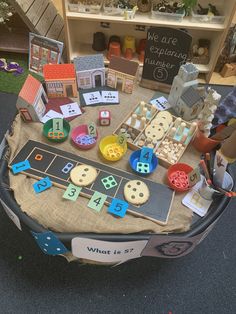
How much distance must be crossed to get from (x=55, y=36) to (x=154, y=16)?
2.39ft

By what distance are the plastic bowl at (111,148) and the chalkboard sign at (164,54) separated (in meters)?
0.39

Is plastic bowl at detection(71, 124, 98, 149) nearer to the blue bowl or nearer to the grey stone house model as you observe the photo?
the blue bowl

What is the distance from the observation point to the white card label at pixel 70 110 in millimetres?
1161

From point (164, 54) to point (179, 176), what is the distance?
54cm

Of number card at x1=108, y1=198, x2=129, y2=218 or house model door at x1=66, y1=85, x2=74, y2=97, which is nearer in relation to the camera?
number card at x1=108, y1=198, x2=129, y2=218

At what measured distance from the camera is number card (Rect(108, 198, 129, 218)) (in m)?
0.89

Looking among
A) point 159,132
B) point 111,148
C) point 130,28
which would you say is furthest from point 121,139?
point 130,28

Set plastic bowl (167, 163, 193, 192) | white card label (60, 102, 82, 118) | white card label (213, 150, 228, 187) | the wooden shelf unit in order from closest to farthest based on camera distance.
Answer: white card label (213, 150, 228, 187)
plastic bowl (167, 163, 193, 192)
white card label (60, 102, 82, 118)
the wooden shelf unit

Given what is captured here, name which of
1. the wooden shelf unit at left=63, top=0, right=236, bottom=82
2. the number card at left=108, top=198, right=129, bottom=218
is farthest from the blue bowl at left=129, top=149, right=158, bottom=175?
the wooden shelf unit at left=63, top=0, right=236, bottom=82

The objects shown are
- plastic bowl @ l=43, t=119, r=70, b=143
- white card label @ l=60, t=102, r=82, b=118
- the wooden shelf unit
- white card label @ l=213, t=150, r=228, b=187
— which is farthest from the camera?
the wooden shelf unit

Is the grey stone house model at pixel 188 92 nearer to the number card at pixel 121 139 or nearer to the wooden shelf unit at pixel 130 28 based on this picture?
the number card at pixel 121 139

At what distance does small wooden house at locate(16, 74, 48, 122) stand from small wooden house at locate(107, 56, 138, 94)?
1.03 feet

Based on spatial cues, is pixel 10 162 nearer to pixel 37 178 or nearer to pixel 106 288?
pixel 37 178

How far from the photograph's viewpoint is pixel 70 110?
1173mm
